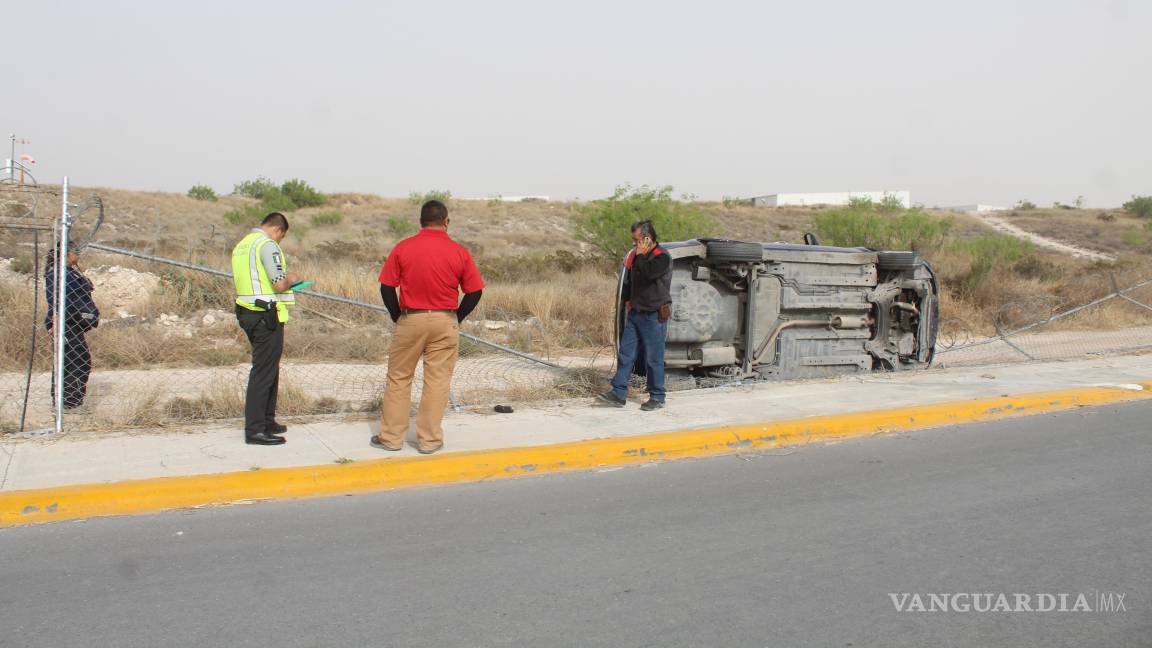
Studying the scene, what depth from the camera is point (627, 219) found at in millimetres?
23047

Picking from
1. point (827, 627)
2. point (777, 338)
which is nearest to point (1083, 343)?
point (777, 338)

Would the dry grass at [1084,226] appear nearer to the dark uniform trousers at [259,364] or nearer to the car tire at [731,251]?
the car tire at [731,251]

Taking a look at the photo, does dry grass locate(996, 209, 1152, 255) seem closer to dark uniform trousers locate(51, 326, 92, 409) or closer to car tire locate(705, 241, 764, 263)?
car tire locate(705, 241, 764, 263)

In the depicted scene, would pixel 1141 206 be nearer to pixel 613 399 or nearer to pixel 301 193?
pixel 301 193

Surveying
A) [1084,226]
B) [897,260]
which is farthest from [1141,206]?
[897,260]

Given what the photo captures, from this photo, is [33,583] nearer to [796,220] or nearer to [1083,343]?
[1083,343]

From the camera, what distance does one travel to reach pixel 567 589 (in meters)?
4.58

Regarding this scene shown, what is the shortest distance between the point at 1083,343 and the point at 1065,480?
9874mm

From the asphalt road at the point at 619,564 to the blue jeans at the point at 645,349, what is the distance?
1.61 m

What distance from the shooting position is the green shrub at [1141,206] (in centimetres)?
7031

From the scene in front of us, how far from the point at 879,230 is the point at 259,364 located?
842 inches

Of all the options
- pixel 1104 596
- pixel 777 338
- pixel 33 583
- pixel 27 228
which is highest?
pixel 27 228

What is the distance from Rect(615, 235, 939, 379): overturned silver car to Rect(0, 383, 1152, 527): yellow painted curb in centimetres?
157
